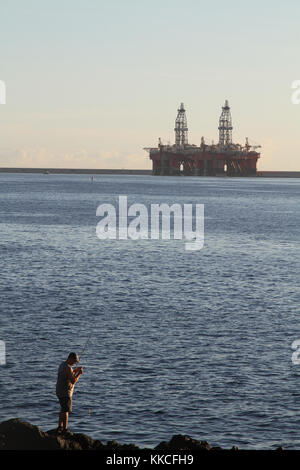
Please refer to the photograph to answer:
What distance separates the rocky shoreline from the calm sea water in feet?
8.21

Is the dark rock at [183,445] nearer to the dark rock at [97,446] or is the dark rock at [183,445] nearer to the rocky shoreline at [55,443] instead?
the rocky shoreline at [55,443]

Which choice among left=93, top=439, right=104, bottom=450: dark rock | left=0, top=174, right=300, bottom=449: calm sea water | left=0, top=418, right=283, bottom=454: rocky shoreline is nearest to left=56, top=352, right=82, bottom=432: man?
left=0, top=418, right=283, bottom=454: rocky shoreline

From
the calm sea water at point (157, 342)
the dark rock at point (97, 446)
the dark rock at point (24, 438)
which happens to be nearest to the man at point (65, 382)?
the dark rock at point (24, 438)

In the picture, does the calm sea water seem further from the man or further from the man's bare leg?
the man

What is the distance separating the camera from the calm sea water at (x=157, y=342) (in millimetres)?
24469

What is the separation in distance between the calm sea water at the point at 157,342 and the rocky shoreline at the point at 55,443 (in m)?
2.50

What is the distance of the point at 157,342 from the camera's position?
33844 millimetres

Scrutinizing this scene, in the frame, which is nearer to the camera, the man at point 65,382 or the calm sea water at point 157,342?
the man at point 65,382

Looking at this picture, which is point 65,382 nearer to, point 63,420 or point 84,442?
point 63,420

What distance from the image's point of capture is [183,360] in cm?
3097

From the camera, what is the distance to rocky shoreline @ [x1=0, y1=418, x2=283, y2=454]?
19.5m

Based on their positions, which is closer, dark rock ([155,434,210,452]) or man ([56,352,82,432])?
dark rock ([155,434,210,452])

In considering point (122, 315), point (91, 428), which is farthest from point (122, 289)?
point (91, 428)
